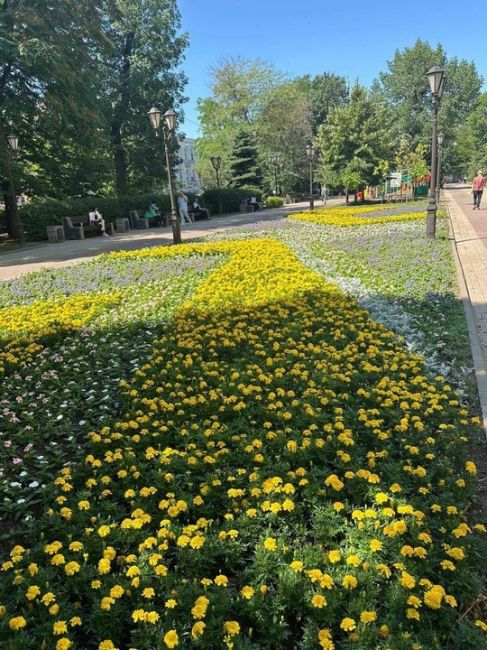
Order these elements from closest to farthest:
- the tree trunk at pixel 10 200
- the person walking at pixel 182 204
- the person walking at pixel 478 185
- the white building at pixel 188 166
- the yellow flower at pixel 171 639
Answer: the yellow flower at pixel 171 639
the tree trunk at pixel 10 200
the person walking at pixel 182 204
the person walking at pixel 478 185
the white building at pixel 188 166

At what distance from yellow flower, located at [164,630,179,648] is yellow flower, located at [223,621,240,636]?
0.21m

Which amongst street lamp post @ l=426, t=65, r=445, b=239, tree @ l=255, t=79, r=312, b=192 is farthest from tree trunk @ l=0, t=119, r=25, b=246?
tree @ l=255, t=79, r=312, b=192

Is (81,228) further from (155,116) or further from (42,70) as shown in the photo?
(155,116)

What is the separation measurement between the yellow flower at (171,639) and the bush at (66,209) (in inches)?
943

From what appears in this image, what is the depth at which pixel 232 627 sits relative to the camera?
204 cm

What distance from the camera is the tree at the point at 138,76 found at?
3269 cm

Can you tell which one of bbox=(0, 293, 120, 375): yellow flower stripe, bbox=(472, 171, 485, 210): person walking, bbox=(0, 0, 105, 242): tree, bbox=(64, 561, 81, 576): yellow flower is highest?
bbox=(0, 0, 105, 242): tree

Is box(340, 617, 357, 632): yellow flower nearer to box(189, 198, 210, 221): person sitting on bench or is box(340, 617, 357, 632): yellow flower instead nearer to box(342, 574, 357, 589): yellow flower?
box(342, 574, 357, 589): yellow flower

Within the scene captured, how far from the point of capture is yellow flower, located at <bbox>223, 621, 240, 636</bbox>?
6.67ft

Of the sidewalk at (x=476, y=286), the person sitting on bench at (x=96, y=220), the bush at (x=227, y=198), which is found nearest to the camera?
the sidewalk at (x=476, y=286)

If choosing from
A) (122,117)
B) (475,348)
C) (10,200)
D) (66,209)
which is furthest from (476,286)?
(122,117)

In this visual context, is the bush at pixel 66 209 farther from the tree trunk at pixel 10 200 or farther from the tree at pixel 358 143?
the tree at pixel 358 143

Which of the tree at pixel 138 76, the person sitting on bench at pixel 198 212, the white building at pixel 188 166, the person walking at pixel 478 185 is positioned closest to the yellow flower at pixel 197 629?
the person walking at pixel 478 185

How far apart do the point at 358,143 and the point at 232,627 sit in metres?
35.2
